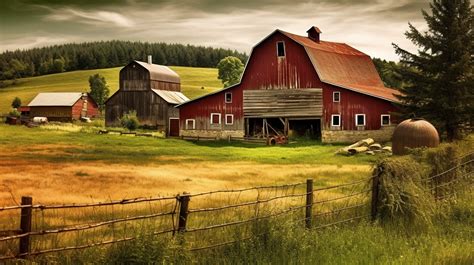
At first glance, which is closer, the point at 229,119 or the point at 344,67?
the point at 229,119

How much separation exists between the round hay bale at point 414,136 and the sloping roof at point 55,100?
205ft

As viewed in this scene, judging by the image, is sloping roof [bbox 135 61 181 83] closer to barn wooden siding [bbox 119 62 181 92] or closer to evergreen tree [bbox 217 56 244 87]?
barn wooden siding [bbox 119 62 181 92]

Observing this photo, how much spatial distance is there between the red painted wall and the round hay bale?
1868 cm

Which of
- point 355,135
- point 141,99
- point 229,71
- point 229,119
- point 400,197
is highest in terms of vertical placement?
point 229,71

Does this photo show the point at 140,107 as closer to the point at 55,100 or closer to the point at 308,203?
the point at 55,100

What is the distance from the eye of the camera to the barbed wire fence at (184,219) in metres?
6.76

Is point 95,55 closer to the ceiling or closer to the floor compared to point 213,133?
closer to the ceiling

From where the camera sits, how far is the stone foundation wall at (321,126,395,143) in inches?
1634

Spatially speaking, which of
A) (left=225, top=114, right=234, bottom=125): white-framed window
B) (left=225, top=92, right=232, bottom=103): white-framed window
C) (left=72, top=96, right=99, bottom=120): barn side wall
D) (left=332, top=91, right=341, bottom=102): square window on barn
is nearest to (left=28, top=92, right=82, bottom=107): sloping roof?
(left=72, top=96, right=99, bottom=120): barn side wall

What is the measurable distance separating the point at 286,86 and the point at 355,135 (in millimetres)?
7502

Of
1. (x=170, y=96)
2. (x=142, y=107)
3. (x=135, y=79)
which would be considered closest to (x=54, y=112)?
(x=135, y=79)

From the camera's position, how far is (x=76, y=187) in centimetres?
1848

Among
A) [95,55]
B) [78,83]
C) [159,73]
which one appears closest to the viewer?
[159,73]

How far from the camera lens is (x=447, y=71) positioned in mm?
29516
